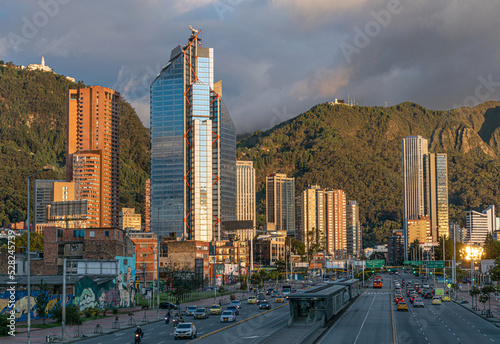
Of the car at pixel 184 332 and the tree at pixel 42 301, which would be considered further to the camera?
the tree at pixel 42 301

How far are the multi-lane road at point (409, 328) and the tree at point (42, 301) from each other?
35728 mm

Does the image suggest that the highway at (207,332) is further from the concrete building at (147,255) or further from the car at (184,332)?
the concrete building at (147,255)

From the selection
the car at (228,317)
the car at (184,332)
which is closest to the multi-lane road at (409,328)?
the car at (184,332)

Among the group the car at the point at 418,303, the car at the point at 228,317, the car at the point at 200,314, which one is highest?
the car at the point at 228,317

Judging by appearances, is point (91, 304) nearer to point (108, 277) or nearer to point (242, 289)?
point (108, 277)

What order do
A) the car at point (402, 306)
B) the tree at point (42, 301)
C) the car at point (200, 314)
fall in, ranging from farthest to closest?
the car at point (402, 306)
the car at point (200, 314)
the tree at point (42, 301)

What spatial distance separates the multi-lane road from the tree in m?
35.7

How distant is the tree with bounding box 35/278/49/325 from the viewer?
76312 mm

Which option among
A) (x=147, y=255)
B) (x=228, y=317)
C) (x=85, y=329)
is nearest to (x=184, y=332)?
(x=85, y=329)

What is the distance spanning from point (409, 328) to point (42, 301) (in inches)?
1728

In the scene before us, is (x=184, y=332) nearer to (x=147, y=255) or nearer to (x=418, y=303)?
(x=418, y=303)

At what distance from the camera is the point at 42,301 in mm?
76938

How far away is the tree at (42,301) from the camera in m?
76.3

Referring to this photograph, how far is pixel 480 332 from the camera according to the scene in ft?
212
